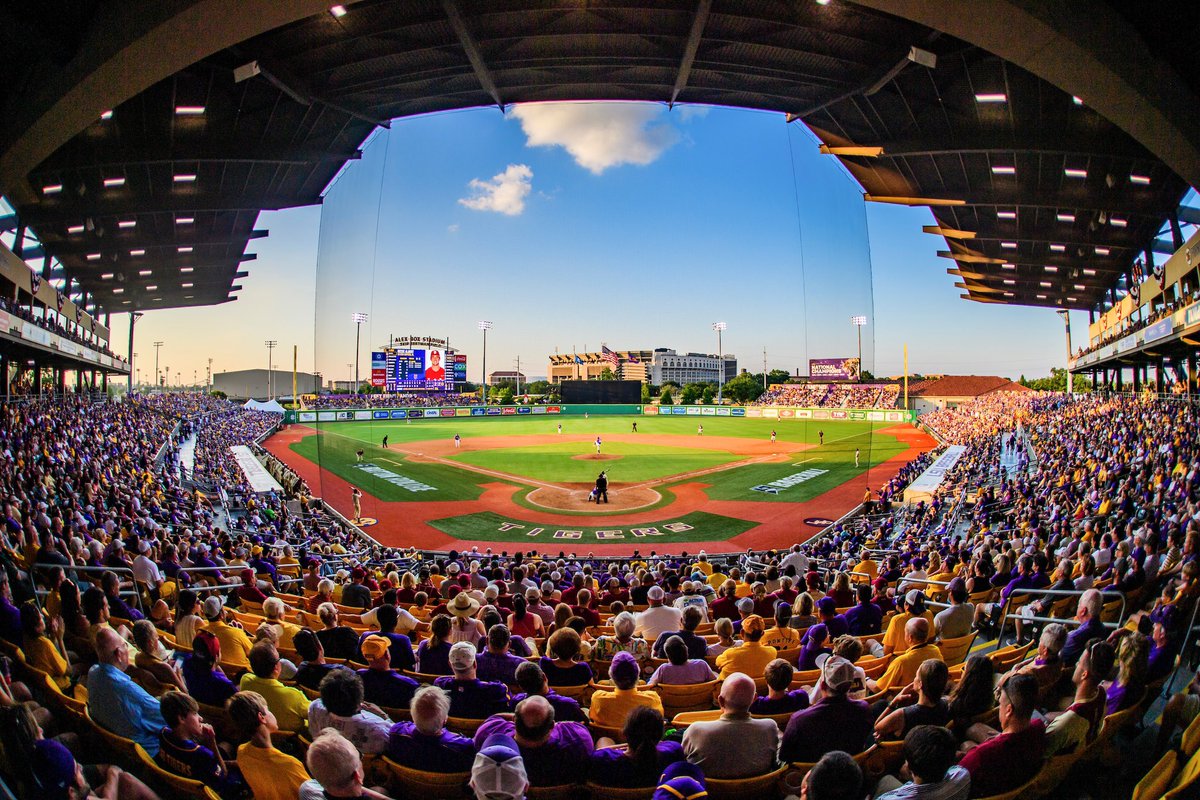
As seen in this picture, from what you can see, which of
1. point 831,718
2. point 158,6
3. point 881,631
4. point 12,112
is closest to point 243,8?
point 158,6

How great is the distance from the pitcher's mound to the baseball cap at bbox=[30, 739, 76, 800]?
2346 centimetres

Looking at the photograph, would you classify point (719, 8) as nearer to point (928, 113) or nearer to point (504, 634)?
point (928, 113)

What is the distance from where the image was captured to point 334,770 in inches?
108

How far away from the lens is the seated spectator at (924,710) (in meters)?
3.72

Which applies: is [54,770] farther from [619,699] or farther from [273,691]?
[619,699]

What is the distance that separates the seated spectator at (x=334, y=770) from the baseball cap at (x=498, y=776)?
54 centimetres

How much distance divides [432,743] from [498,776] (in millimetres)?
711

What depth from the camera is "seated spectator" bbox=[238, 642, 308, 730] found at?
4.11 metres

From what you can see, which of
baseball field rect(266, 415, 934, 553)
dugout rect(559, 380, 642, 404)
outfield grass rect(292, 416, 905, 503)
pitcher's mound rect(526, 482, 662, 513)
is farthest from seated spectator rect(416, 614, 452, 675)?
dugout rect(559, 380, 642, 404)

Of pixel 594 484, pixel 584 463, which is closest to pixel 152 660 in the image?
pixel 594 484

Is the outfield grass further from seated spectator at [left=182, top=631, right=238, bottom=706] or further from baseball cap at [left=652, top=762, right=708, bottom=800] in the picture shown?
baseball cap at [left=652, top=762, right=708, bottom=800]

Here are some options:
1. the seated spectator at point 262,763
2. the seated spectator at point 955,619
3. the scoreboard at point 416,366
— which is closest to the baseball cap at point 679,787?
the seated spectator at point 262,763

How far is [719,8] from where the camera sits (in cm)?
1237

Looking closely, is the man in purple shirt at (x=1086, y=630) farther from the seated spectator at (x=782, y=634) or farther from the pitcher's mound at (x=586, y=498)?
the pitcher's mound at (x=586, y=498)
